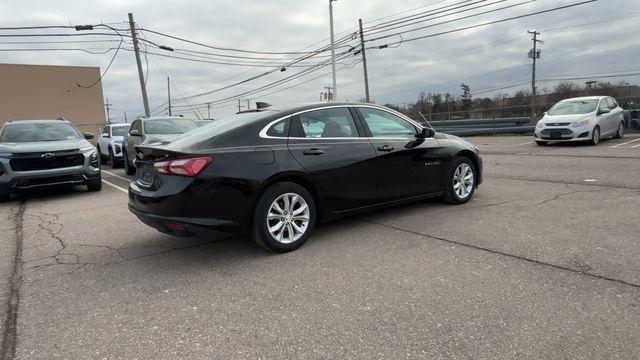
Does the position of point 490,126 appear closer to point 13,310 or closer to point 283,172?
point 283,172

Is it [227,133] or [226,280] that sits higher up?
[227,133]

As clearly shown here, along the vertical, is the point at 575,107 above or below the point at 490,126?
above

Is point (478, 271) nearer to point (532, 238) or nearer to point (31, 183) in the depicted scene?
point (532, 238)

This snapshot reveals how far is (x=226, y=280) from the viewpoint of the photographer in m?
4.00

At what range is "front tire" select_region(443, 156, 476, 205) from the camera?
6.30 meters

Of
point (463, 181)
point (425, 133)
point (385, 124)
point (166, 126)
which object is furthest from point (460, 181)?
point (166, 126)

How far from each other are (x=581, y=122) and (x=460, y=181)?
1029 cm

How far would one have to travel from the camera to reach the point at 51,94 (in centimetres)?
3497

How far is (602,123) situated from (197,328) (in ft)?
52.4

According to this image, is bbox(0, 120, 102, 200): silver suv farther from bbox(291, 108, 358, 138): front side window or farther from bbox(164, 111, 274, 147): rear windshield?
bbox(291, 108, 358, 138): front side window

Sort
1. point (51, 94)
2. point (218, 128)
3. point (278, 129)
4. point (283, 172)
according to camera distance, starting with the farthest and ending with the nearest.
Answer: point (51, 94)
point (218, 128)
point (278, 129)
point (283, 172)

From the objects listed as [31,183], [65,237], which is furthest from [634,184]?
[31,183]

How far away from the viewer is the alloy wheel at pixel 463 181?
21.0ft

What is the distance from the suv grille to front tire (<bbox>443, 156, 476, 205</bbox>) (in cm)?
717
